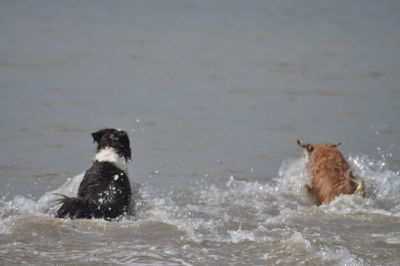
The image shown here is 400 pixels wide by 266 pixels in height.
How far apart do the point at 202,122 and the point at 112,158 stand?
391 cm

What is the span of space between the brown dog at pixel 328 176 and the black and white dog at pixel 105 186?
191cm

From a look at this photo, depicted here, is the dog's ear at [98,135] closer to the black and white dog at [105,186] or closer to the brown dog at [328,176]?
the black and white dog at [105,186]

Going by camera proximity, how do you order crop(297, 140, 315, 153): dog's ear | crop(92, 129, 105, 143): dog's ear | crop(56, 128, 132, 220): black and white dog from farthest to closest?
crop(297, 140, 315, 153): dog's ear
crop(92, 129, 105, 143): dog's ear
crop(56, 128, 132, 220): black and white dog

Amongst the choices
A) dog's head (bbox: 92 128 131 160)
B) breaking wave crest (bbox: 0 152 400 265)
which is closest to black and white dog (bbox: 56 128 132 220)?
dog's head (bbox: 92 128 131 160)

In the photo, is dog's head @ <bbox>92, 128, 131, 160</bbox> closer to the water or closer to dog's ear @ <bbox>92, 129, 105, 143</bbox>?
dog's ear @ <bbox>92, 129, 105, 143</bbox>

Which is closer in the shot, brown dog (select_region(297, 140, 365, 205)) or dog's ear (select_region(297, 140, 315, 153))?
brown dog (select_region(297, 140, 365, 205))

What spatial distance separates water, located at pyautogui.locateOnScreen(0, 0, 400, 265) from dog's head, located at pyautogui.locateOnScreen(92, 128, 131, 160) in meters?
0.55

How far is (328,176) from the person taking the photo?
8.25 metres

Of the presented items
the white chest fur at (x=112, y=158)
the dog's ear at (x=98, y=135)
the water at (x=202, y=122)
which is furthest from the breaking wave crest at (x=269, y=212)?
the dog's ear at (x=98, y=135)

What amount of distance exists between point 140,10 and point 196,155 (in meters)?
11.8

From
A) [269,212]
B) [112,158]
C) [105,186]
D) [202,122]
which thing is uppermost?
[202,122]

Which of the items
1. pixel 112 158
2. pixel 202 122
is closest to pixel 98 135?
pixel 112 158

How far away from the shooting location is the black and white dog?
7223 millimetres

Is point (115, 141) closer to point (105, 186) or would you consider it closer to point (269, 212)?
point (105, 186)
